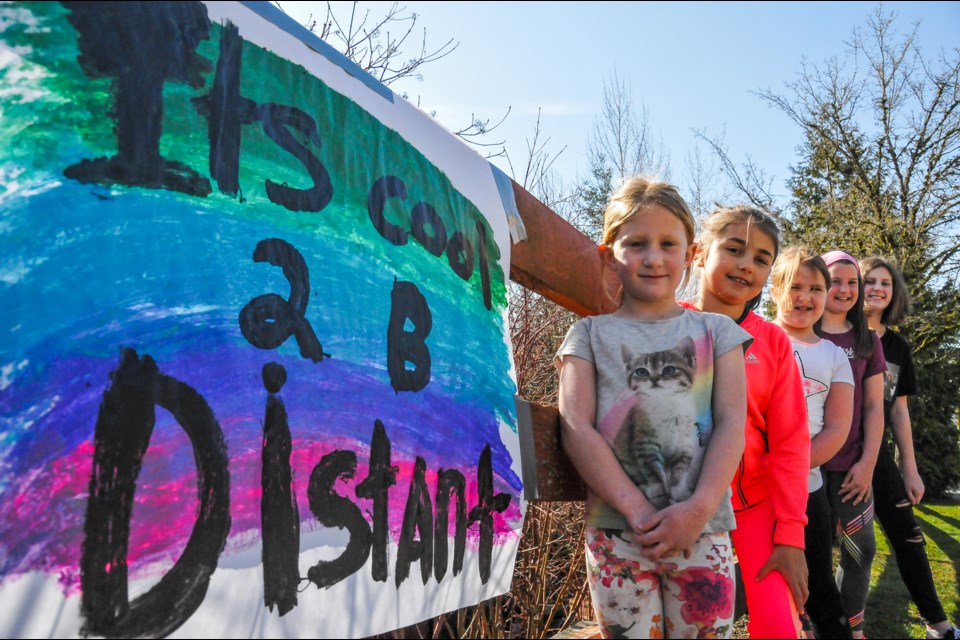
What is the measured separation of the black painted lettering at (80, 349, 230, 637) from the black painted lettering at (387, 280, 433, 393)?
40 cm

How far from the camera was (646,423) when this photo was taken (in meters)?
1.66

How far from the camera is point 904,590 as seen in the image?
215 inches

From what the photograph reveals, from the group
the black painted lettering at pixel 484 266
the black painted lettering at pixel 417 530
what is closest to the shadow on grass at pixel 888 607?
the black painted lettering at pixel 484 266

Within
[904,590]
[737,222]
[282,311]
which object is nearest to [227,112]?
[282,311]

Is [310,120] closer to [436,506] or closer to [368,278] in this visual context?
[368,278]

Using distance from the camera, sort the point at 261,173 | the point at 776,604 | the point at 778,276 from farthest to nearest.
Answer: the point at 778,276, the point at 776,604, the point at 261,173

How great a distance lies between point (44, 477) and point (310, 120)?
0.74 metres

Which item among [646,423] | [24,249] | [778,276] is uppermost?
[778,276]

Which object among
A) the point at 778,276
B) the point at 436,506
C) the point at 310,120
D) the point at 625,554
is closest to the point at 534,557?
the point at 778,276

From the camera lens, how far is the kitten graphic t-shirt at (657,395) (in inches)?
63.8

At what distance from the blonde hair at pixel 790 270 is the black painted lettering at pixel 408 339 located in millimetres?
1977

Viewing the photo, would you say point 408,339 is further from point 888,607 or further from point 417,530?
point 888,607

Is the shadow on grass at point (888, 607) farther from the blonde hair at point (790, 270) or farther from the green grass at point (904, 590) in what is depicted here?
the blonde hair at point (790, 270)

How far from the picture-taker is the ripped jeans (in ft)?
11.6
